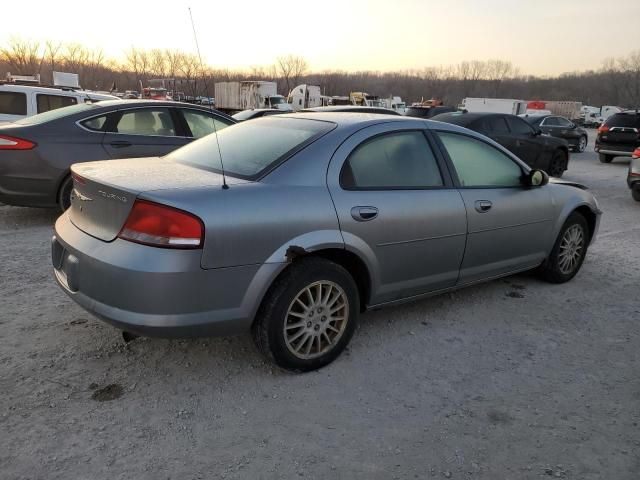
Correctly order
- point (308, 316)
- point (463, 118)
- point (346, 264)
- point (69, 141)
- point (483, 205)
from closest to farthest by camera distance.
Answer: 1. point (308, 316)
2. point (346, 264)
3. point (483, 205)
4. point (69, 141)
5. point (463, 118)

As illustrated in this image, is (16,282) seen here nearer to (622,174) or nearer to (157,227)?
(157,227)

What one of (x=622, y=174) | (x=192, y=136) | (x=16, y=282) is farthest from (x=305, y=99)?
(x=16, y=282)

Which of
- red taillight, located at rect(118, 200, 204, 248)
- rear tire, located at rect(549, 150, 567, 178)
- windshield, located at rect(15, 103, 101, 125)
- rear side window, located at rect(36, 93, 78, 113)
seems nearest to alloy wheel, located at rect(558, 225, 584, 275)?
red taillight, located at rect(118, 200, 204, 248)

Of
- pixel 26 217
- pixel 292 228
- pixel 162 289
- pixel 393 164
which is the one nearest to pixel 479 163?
pixel 393 164

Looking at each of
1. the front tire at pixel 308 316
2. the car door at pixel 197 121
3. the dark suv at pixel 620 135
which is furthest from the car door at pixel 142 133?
the dark suv at pixel 620 135

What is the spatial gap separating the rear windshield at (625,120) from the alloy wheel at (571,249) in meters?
13.1

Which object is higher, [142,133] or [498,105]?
[498,105]

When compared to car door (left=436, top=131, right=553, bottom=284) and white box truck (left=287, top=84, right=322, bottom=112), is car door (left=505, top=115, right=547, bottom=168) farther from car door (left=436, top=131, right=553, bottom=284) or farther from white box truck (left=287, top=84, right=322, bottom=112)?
white box truck (left=287, top=84, right=322, bottom=112)

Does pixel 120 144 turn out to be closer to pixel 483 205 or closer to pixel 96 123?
pixel 96 123

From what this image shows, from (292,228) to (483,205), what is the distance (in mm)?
1754

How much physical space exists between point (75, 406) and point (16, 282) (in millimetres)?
2109

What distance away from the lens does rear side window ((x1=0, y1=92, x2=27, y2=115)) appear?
937 cm

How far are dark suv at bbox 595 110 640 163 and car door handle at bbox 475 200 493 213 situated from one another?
14213mm

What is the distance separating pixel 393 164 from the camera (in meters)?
3.56
